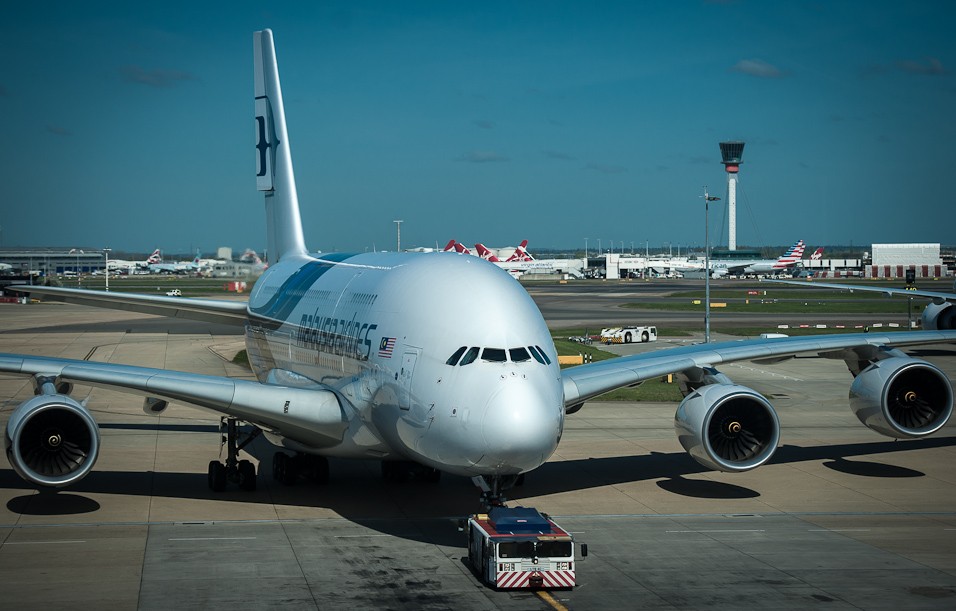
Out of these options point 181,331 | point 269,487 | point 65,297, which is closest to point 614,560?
point 269,487

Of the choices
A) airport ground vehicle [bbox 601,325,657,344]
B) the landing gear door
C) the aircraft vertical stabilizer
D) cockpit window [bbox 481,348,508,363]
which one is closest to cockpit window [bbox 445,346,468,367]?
cockpit window [bbox 481,348,508,363]

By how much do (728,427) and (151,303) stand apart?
1512 centimetres

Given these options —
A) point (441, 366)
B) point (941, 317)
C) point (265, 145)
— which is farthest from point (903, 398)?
Result: point (941, 317)

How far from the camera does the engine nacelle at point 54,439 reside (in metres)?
20.9

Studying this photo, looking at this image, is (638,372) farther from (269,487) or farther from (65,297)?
(65,297)

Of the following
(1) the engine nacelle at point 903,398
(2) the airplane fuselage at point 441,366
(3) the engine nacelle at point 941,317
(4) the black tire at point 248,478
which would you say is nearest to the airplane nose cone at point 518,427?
(2) the airplane fuselage at point 441,366

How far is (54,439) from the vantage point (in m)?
21.2

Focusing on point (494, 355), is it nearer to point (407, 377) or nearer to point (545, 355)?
point (545, 355)

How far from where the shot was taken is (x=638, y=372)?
78.0ft

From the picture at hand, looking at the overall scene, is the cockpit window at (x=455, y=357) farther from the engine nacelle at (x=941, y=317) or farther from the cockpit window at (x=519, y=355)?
the engine nacelle at (x=941, y=317)

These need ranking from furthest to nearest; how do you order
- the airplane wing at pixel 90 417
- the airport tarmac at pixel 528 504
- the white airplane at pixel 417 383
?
the airplane wing at pixel 90 417 < the white airplane at pixel 417 383 < the airport tarmac at pixel 528 504

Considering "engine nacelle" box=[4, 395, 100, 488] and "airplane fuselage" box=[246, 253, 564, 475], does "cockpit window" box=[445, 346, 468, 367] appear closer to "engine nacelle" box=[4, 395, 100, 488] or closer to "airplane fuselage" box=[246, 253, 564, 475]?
"airplane fuselage" box=[246, 253, 564, 475]

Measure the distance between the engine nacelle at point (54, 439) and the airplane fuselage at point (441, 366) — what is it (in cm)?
412

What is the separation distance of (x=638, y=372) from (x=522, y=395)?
678 cm
